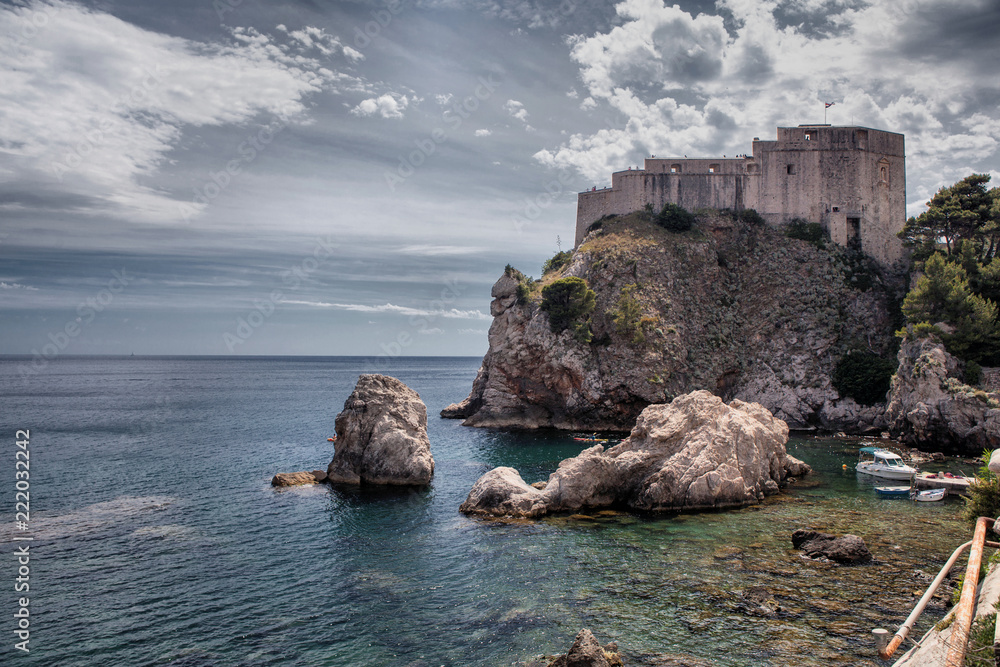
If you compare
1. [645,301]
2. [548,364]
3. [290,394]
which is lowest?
[290,394]

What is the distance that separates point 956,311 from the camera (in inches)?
1791

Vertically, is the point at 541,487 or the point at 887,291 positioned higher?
the point at 887,291

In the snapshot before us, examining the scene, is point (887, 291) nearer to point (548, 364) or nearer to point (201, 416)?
point (548, 364)

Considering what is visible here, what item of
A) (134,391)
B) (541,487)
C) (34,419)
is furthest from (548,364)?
(134,391)

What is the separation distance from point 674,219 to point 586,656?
57.7 m

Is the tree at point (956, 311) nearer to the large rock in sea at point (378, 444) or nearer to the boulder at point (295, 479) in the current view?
the large rock in sea at point (378, 444)

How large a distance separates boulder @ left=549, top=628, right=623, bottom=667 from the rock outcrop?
3690 centimetres

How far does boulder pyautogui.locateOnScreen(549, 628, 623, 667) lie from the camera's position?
46.1 ft

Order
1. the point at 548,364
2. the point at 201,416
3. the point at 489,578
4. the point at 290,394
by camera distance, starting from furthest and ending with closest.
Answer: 1. the point at 290,394
2. the point at 201,416
3. the point at 548,364
4. the point at 489,578

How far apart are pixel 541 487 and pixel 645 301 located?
31628 mm

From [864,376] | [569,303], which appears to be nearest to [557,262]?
[569,303]

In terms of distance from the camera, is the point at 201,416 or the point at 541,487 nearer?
the point at 541,487

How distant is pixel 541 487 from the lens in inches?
1257

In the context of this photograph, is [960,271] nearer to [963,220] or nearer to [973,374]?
[963,220]
